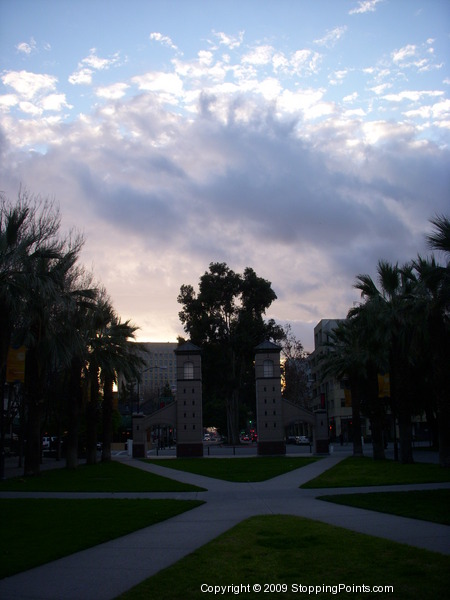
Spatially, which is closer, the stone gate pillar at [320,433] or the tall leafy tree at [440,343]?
the tall leafy tree at [440,343]

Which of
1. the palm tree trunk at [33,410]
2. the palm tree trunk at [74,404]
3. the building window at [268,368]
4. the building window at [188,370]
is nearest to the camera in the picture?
the palm tree trunk at [33,410]

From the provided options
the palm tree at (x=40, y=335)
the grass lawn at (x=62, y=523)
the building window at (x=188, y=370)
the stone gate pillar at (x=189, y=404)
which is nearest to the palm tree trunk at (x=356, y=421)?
the stone gate pillar at (x=189, y=404)

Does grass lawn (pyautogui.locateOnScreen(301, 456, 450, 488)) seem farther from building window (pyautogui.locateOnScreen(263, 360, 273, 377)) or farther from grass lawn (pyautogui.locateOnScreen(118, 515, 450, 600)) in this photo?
building window (pyautogui.locateOnScreen(263, 360, 273, 377))

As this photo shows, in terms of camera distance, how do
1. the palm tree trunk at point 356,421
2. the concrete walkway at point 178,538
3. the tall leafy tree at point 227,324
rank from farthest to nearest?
the tall leafy tree at point 227,324 → the palm tree trunk at point 356,421 → the concrete walkway at point 178,538

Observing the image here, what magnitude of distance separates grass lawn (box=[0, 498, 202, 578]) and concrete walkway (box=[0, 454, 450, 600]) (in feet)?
1.08

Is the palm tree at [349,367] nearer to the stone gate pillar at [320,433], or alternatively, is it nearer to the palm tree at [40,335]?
the stone gate pillar at [320,433]

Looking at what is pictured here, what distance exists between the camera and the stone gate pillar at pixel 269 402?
46344 millimetres

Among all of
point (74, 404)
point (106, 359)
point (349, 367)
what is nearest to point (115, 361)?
point (106, 359)

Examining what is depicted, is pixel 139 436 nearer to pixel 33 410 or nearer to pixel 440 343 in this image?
pixel 33 410

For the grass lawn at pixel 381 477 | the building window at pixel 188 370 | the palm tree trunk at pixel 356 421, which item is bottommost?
the grass lawn at pixel 381 477

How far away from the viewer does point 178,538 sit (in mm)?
11172

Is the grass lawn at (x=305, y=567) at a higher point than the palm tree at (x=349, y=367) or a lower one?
lower

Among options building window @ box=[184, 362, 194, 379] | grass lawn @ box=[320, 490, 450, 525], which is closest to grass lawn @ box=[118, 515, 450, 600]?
grass lawn @ box=[320, 490, 450, 525]

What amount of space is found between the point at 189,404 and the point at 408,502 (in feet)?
108
